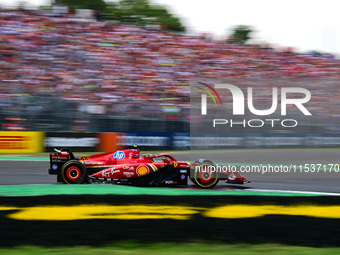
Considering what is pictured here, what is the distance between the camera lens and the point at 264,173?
9.80 metres

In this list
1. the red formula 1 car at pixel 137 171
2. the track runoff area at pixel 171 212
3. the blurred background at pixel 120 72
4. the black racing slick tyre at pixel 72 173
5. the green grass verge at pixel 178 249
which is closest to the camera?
the green grass verge at pixel 178 249

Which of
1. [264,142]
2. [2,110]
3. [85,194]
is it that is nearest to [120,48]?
[2,110]

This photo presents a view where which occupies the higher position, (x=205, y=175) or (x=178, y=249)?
(x=205, y=175)

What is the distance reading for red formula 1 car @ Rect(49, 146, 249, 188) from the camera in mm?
8422

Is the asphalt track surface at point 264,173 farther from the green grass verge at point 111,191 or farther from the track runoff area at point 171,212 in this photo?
the green grass verge at point 111,191

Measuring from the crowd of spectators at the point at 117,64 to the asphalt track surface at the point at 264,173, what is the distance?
2323mm

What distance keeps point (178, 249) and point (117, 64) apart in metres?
13.7

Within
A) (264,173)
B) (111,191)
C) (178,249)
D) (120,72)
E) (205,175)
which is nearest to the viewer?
(178,249)

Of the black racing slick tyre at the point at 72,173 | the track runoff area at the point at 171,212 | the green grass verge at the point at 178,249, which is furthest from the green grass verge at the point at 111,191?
the green grass verge at the point at 178,249

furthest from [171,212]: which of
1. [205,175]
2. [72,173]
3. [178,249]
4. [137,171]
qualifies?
[72,173]

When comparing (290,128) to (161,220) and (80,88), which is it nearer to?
(161,220)

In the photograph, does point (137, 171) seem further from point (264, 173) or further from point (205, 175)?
point (264, 173)

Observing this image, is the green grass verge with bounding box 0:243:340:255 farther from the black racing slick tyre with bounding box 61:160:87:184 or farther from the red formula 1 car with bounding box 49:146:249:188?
the black racing slick tyre with bounding box 61:160:87:184

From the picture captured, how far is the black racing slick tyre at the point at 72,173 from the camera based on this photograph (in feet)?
28.1
